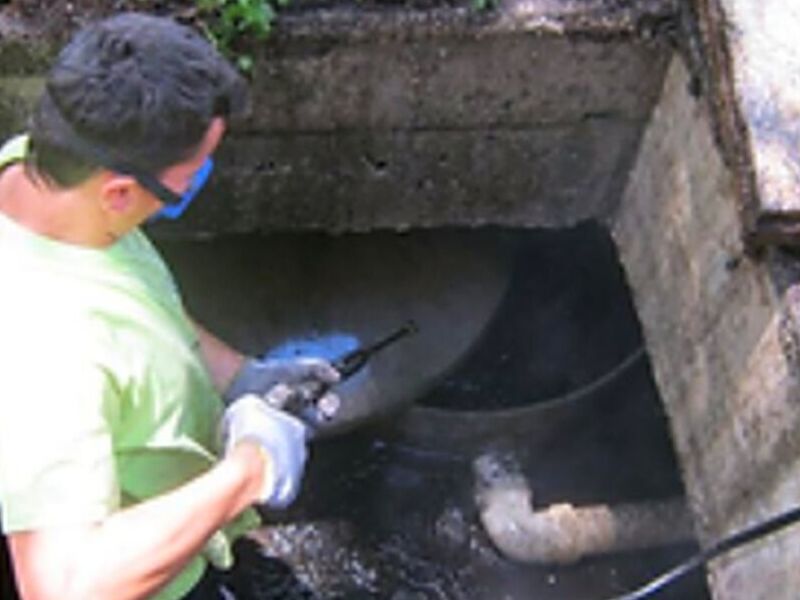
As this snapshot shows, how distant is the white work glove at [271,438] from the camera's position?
9.68 ft

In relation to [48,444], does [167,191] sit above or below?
above

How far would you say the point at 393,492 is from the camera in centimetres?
486

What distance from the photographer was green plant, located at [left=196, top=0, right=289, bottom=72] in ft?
10.9

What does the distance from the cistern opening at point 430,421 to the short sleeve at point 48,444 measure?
76.9 inches

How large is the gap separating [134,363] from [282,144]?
1.25 m

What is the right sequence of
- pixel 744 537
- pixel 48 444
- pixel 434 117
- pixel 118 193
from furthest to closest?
1. pixel 434 117
2. pixel 744 537
3. pixel 118 193
4. pixel 48 444

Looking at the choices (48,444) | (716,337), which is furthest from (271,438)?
(716,337)

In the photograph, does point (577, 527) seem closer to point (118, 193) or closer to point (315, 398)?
point (315, 398)

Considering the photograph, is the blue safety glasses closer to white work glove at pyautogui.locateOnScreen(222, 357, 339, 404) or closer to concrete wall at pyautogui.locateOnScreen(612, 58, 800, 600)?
white work glove at pyautogui.locateOnScreen(222, 357, 339, 404)

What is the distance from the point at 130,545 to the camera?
2.51 m

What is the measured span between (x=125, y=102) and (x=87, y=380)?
1.77ft

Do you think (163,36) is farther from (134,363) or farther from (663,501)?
(663,501)

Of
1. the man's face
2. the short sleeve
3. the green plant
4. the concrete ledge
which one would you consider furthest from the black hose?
the green plant

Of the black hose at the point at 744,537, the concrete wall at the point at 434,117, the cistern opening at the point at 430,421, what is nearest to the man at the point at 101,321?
the concrete wall at the point at 434,117
